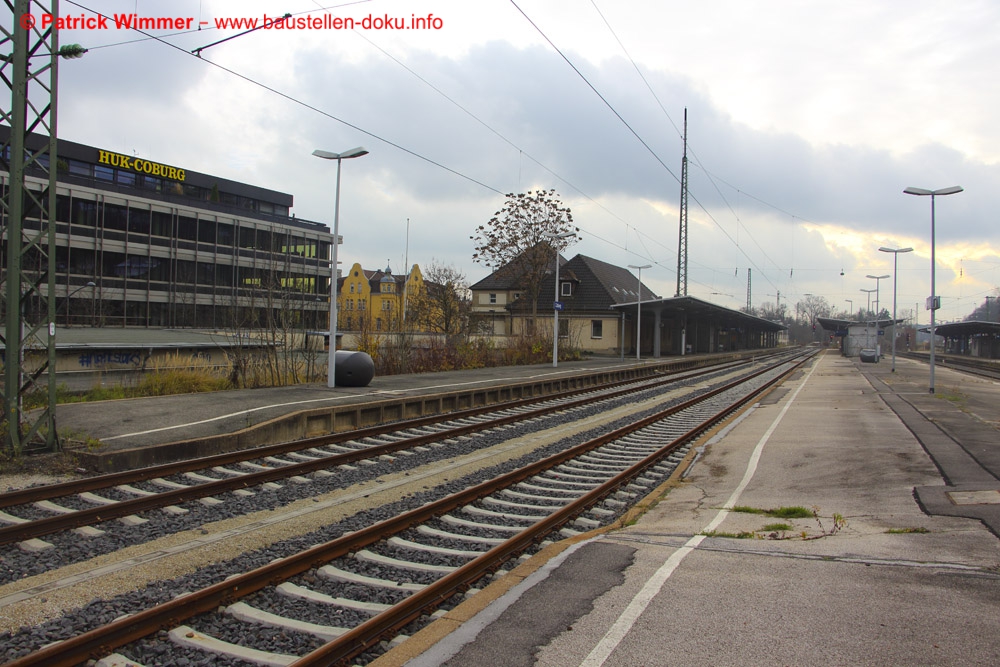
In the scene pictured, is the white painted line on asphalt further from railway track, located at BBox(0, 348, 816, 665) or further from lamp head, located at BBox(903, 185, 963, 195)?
lamp head, located at BBox(903, 185, 963, 195)

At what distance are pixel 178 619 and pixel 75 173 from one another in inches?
2154

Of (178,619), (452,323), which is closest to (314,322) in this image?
(452,323)

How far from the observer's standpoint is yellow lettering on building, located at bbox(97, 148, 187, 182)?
168 ft

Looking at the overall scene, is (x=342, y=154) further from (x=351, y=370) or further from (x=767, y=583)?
(x=767, y=583)

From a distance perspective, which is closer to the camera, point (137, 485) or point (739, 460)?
point (137, 485)

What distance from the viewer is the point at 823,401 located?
73.2 ft

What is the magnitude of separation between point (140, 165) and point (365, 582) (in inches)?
2226

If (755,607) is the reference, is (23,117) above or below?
above

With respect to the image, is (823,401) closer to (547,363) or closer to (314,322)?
(547,363)

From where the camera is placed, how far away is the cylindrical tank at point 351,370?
1972cm

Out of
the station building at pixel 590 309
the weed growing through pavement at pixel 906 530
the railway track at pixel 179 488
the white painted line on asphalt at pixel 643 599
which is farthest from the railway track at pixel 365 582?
the station building at pixel 590 309

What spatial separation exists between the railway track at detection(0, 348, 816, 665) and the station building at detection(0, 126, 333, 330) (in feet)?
111

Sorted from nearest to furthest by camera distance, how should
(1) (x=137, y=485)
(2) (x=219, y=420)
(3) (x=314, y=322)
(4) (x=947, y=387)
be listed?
(1) (x=137, y=485) → (2) (x=219, y=420) → (4) (x=947, y=387) → (3) (x=314, y=322)

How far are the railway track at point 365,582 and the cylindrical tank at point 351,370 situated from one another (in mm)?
10360
